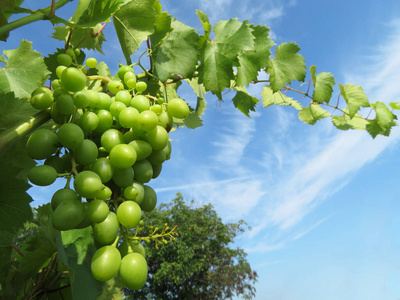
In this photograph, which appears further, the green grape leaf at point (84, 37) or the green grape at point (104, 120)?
the green grape leaf at point (84, 37)

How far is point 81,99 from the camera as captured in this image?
706mm

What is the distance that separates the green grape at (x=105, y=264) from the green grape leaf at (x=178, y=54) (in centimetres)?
51

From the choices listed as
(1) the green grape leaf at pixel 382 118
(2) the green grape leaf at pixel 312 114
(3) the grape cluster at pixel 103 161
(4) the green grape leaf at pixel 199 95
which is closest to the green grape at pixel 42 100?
(3) the grape cluster at pixel 103 161

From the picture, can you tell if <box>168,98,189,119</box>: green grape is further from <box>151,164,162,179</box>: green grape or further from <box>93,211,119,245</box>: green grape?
<box>93,211,119,245</box>: green grape

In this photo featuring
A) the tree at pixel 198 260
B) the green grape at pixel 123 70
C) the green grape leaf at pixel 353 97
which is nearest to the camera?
the green grape at pixel 123 70

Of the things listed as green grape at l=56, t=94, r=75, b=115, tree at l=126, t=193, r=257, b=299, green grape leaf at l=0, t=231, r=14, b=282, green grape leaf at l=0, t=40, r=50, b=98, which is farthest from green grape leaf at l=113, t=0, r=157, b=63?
tree at l=126, t=193, r=257, b=299

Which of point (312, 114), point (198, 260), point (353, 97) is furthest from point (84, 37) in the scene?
point (198, 260)

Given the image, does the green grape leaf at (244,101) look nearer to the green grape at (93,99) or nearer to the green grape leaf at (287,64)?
the green grape leaf at (287,64)

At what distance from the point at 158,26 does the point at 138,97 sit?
0.92 feet

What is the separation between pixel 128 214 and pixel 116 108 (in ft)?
0.82

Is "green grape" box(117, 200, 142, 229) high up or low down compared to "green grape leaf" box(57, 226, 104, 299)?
up

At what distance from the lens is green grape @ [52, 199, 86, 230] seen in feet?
1.93

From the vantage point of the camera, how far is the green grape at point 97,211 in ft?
2.07

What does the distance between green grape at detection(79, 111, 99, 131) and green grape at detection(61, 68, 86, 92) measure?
0.19ft
